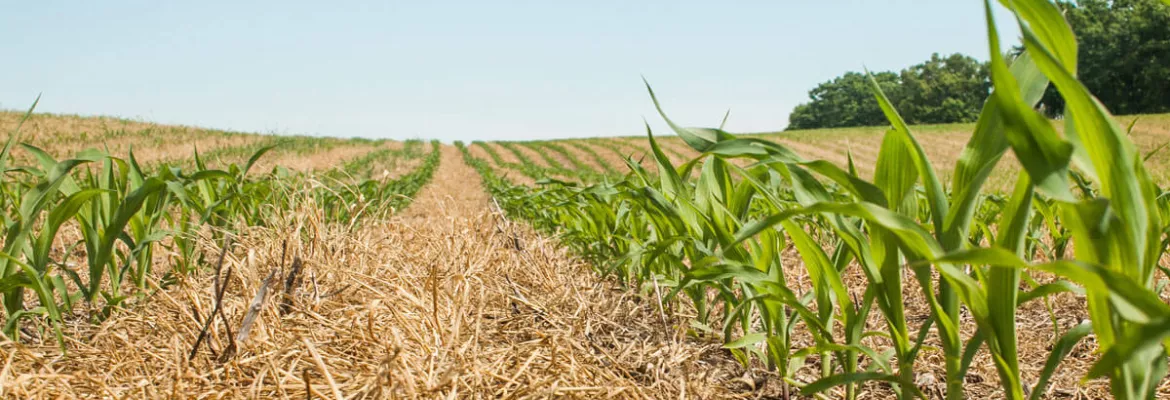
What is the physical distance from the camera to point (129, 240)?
240 centimetres

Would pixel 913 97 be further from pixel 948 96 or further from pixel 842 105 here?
pixel 842 105

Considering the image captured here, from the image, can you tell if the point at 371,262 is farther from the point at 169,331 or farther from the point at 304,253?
the point at 169,331

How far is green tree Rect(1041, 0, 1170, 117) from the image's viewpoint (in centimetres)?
3950

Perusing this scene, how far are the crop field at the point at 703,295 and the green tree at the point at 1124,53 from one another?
44436 millimetres

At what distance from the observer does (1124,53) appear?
136 ft

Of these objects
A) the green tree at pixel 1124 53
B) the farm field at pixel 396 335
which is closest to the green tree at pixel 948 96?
the green tree at pixel 1124 53

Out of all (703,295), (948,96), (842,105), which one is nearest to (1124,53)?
(948,96)

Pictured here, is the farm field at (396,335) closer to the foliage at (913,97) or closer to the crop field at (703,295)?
the crop field at (703,295)

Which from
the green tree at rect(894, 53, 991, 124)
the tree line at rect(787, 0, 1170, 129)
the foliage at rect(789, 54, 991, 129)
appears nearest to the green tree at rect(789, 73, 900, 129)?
the foliage at rect(789, 54, 991, 129)

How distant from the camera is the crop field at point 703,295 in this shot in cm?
91

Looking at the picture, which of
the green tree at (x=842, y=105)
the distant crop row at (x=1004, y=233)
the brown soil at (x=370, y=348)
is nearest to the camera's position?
the distant crop row at (x=1004, y=233)

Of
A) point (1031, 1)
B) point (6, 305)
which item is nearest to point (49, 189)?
Result: point (6, 305)

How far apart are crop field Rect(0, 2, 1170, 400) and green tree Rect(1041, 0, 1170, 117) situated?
44.4 m

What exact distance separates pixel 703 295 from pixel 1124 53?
168 feet
